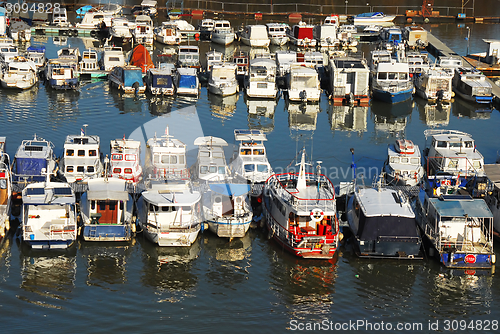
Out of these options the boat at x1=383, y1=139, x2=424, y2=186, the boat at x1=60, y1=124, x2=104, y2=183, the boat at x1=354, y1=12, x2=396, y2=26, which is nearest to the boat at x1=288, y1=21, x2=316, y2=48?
the boat at x1=354, y1=12, x2=396, y2=26

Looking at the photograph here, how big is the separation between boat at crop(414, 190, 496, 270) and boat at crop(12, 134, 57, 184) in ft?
66.3

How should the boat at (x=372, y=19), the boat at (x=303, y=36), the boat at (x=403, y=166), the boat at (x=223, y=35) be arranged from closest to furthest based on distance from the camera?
the boat at (x=403, y=166) → the boat at (x=223, y=35) → the boat at (x=303, y=36) → the boat at (x=372, y=19)

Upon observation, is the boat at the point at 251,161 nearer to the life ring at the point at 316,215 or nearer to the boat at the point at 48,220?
the life ring at the point at 316,215

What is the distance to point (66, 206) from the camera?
121ft

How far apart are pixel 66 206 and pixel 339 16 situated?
69.2 meters

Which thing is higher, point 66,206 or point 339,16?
point 339,16

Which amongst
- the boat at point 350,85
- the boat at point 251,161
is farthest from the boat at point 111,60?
the boat at point 251,161

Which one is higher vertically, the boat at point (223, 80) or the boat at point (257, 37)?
the boat at point (257, 37)

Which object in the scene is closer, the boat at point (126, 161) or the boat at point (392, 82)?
the boat at point (126, 161)

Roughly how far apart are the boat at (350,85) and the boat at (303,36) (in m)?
22.3

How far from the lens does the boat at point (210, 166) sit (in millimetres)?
41250

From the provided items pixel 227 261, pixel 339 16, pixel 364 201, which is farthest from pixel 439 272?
pixel 339 16

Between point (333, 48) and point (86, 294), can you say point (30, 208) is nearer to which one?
Result: point (86, 294)

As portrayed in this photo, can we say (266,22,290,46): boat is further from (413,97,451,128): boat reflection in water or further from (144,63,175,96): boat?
(413,97,451,128): boat reflection in water
